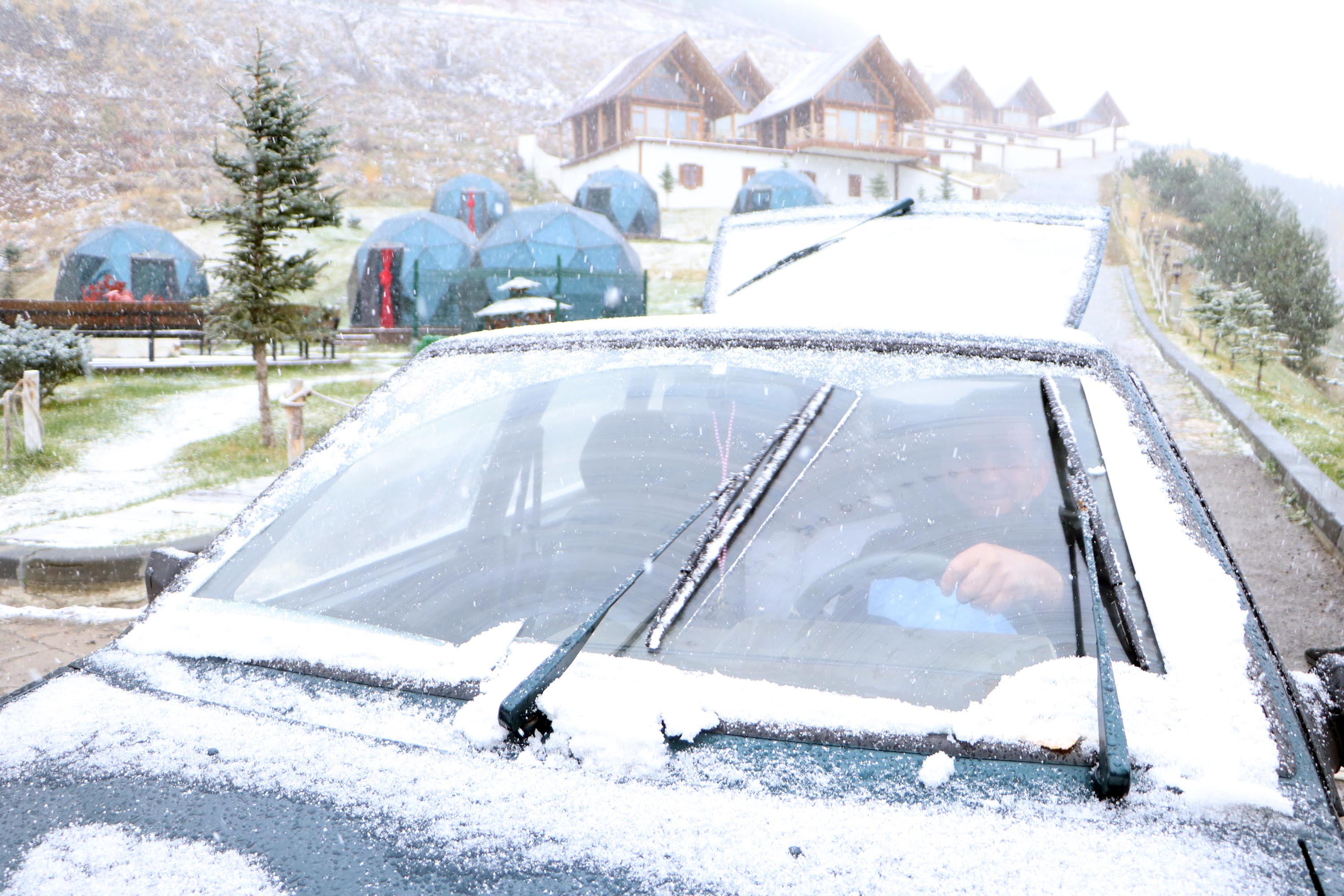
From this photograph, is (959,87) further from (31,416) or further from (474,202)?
(31,416)

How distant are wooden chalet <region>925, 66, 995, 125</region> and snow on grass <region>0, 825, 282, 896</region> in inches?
3059

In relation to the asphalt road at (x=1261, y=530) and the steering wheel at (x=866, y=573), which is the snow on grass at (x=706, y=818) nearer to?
the steering wheel at (x=866, y=573)

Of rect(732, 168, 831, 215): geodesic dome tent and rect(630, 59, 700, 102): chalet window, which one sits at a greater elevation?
rect(630, 59, 700, 102): chalet window

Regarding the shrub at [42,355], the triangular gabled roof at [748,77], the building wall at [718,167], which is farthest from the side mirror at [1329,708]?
the triangular gabled roof at [748,77]

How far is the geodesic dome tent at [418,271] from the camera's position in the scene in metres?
27.5

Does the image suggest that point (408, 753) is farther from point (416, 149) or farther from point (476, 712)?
point (416, 149)

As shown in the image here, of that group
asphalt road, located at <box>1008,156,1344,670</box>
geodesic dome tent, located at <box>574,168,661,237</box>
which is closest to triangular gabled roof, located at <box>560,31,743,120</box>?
geodesic dome tent, located at <box>574,168,661,237</box>

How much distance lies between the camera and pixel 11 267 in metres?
32.0

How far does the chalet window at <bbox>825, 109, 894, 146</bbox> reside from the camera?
51594 millimetres

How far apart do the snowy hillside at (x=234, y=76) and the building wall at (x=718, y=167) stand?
981 cm

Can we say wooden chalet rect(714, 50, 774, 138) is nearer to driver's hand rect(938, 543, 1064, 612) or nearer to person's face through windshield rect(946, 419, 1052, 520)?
person's face through windshield rect(946, 419, 1052, 520)

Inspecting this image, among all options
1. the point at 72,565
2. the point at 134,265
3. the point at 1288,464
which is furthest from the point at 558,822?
the point at 134,265

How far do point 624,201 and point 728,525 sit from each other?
134ft

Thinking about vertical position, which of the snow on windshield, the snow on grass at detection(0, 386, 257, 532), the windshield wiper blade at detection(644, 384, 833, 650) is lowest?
the snow on grass at detection(0, 386, 257, 532)
